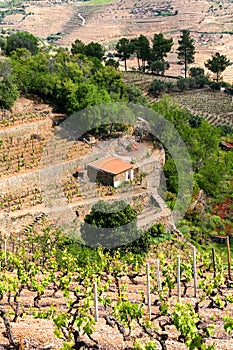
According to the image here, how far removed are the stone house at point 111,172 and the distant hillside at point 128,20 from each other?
57466 millimetres

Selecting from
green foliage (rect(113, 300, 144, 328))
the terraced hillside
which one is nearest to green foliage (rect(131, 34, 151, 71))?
the terraced hillside

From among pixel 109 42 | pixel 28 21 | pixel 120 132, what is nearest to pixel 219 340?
pixel 120 132

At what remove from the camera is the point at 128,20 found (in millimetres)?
102000

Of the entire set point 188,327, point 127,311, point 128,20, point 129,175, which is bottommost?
point 128,20

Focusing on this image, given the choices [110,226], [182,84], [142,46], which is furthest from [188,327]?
[142,46]

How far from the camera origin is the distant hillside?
290 ft

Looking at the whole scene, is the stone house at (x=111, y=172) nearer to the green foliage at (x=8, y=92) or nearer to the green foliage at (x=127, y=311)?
the green foliage at (x=8, y=92)

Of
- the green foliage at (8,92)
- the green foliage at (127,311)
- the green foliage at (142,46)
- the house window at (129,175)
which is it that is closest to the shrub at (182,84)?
the green foliage at (142,46)

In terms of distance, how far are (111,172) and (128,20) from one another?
85.0 metres

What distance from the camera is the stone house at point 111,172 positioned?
902 inches

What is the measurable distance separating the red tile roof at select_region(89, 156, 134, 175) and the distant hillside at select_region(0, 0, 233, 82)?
188ft

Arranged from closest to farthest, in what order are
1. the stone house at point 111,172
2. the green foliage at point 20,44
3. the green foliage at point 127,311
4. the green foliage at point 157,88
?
the green foliage at point 127,311 → the stone house at point 111,172 → the green foliage at point 20,44 → the green foliage at point 157,88

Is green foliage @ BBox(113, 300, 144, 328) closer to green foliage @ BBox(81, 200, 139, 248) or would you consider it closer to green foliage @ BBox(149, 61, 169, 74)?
green foliage @ BBox(81, 200, 139, 248)

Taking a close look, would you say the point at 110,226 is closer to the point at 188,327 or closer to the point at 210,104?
the point at 188,327
